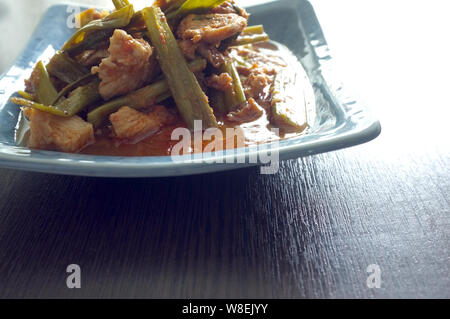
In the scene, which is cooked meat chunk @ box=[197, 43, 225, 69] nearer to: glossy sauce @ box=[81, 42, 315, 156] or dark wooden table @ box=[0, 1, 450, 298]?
glossy sauce @ box=[81, 42, 315, 156]

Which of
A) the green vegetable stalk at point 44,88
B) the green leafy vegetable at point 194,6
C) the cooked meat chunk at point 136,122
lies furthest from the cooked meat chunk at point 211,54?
the green vegetable stalk at point 44,88

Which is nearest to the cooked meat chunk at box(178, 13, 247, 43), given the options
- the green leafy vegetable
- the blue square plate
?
the green leafy vegetable

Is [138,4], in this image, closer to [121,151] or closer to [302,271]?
[121,151]

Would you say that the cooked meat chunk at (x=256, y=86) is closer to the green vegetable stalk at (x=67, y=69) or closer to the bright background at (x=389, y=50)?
the bright background at (x=389, y=50)

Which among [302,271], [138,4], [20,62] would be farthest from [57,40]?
[302,271]

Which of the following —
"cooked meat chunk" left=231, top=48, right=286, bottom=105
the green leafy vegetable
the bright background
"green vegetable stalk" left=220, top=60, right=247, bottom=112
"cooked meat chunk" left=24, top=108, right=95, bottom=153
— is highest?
the green leafy vegetable

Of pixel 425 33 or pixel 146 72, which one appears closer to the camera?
pixel 146 72
